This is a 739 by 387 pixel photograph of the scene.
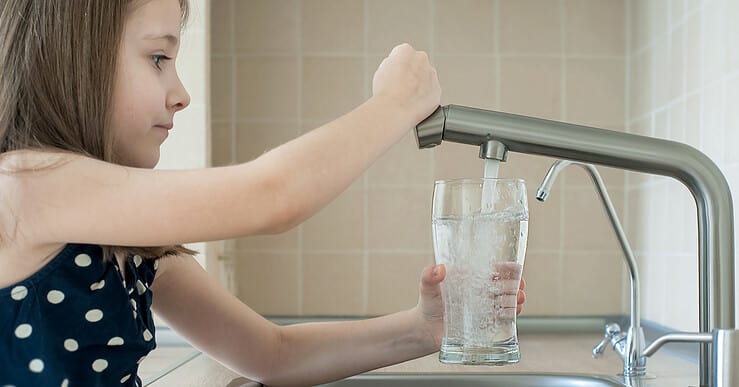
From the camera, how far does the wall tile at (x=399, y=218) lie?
6.20ft

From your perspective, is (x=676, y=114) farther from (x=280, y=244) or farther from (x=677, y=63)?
(x=280, y=244)

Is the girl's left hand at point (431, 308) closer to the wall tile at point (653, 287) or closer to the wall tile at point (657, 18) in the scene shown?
the wall tile at point (653, 287)

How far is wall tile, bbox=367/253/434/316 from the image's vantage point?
1893 mm

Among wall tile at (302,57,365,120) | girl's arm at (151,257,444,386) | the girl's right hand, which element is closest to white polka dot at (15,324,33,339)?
girl's arm at (151,257,444,386)

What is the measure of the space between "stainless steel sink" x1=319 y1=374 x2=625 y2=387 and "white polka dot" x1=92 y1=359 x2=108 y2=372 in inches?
14.5

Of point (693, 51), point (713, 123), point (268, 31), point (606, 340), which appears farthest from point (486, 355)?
point (268, 31)

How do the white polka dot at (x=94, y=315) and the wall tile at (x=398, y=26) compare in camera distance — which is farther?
the wall tile at (x=398, y=26)

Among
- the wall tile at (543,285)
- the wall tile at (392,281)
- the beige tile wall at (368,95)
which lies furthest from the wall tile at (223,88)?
the wall tile at (543,285)

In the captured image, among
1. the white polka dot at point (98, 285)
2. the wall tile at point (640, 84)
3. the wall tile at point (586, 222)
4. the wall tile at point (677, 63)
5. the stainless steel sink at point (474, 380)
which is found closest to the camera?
the white polka dot at point (98, 285)

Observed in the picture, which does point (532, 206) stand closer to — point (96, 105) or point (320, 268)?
point (320, 268)

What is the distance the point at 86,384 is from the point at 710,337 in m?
0.58

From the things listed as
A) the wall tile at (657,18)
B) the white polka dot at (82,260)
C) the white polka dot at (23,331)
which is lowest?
the white polka dot at (23,331)

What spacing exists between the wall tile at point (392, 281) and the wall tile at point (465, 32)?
452 mm

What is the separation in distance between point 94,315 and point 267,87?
3.70 feet
